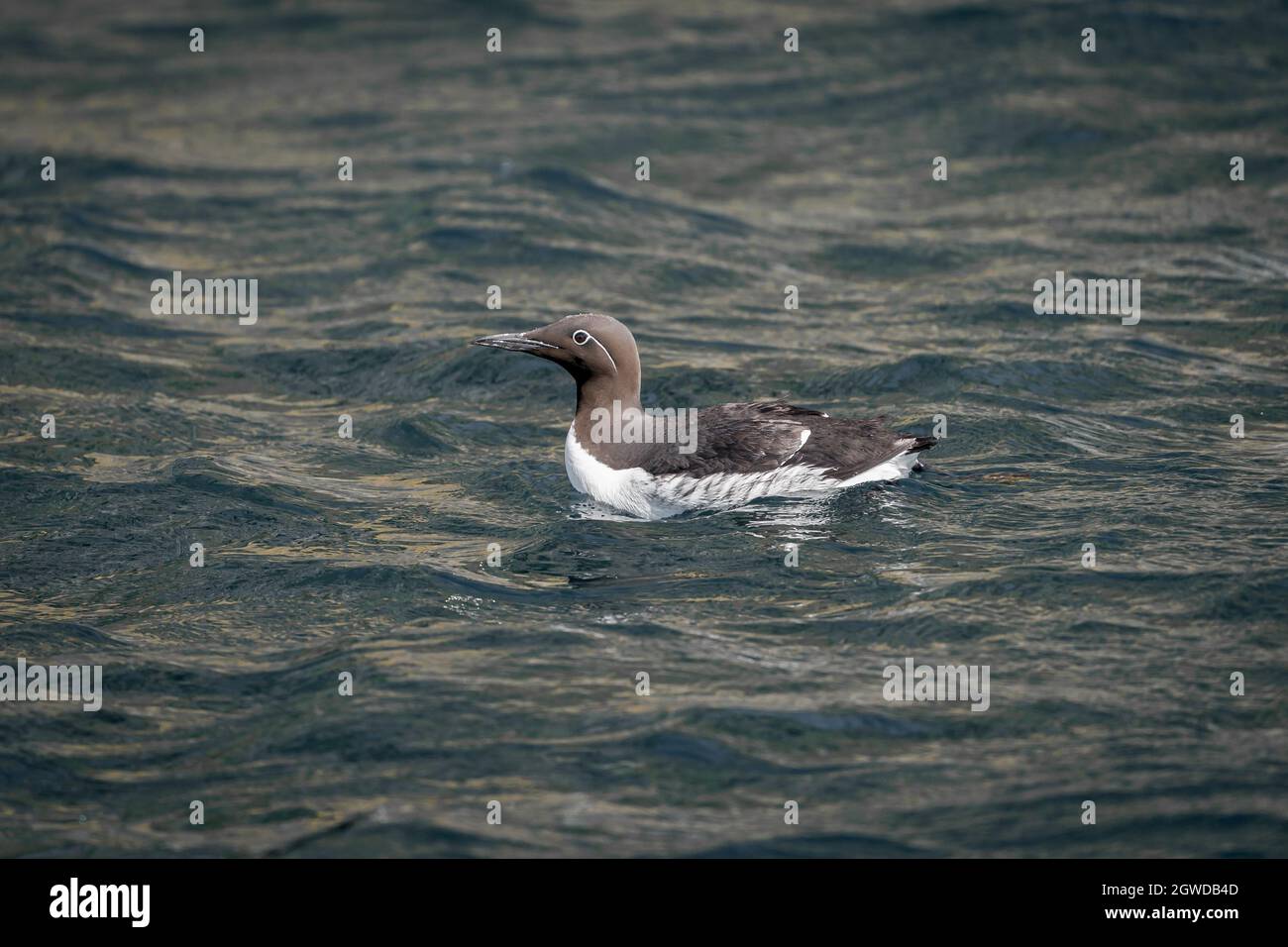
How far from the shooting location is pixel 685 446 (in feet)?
36.4

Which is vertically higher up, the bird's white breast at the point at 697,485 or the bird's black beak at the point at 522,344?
the bird's black beak at the point at 522,344

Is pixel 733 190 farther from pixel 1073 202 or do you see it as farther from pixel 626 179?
pixel 1073 202

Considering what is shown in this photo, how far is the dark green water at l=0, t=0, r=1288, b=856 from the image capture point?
8055 mm

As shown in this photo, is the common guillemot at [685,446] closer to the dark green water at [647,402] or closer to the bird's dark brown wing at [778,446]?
the bird's dark brown wing at [778,446]

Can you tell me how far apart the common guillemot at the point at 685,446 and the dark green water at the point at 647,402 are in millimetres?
219

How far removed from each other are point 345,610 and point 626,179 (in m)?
10.7

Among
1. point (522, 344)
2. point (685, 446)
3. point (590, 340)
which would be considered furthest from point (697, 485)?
point (522, 344)

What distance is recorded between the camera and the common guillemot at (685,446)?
36.1ft

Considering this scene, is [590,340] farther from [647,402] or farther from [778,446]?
[647,402]

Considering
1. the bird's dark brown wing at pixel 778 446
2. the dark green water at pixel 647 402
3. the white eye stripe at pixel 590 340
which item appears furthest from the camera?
the white eye stripe at pixel 590 340

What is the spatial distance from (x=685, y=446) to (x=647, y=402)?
270 cm

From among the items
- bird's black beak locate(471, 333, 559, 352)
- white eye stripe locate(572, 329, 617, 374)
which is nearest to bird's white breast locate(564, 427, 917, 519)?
white eye stripe locate(572, 329, 617, 374)

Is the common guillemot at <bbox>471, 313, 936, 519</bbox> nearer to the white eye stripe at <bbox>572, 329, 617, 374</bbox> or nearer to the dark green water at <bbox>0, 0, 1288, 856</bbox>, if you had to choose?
the white eye stripe at <bbox>572, 329, 617, 374</bbox>

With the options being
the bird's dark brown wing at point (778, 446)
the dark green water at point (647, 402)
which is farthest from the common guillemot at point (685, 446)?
the dark green water at point (647, 402)
